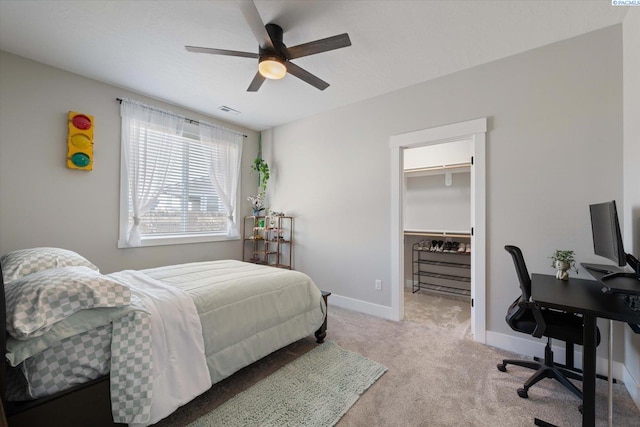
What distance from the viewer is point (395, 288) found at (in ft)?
10.4

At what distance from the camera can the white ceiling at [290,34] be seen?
6.30 ft

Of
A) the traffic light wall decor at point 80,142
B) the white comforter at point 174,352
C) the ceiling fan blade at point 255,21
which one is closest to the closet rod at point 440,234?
the ceiling fan blade at point 255,21

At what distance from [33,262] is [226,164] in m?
2.73

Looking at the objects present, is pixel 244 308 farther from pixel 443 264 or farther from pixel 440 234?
pixel 443 264

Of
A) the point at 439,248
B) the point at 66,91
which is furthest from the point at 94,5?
the point at 439,248

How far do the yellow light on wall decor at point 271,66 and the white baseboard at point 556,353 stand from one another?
3.07 meters

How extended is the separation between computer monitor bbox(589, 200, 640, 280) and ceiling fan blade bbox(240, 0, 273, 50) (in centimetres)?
245

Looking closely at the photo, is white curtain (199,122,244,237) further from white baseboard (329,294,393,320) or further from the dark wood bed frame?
the dark wood bed frame

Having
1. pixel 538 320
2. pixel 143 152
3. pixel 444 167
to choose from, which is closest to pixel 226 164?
pixel 143 152

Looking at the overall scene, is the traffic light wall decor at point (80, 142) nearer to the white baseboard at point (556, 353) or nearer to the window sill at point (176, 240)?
the window sill at point (176, 240)

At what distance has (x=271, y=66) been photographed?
2100mm

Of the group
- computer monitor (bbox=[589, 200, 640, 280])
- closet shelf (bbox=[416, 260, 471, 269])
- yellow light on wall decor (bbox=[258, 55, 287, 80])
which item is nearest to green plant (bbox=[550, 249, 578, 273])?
computer monitor (bbox=[589, 200, 640, 280])

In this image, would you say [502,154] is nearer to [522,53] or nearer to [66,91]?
[522,53]

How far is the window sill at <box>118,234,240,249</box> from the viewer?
10.7 feet
